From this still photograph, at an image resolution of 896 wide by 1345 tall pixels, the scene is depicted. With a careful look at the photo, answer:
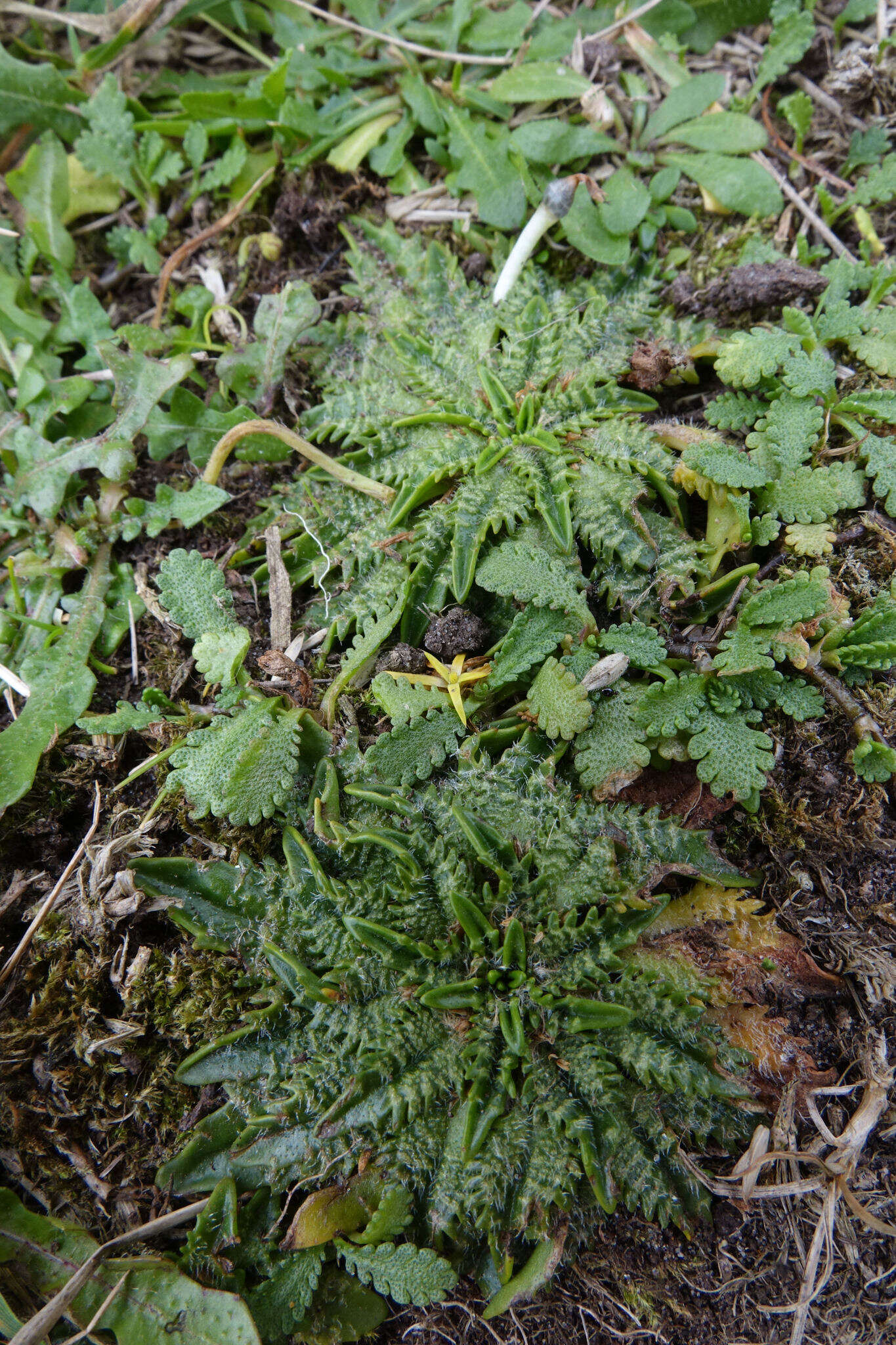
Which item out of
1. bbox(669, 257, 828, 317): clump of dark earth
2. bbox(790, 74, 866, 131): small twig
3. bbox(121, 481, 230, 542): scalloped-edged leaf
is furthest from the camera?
bbox(790, 74, 866, 131): small twig

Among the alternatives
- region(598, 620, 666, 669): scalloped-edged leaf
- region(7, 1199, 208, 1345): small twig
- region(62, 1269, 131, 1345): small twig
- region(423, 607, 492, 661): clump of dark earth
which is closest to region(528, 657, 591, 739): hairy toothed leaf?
region(598, 620, 666, 669): scalloped-edged leaf

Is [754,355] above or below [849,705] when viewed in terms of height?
above

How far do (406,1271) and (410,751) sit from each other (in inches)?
56.6

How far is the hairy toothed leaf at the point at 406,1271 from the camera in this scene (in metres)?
2.09

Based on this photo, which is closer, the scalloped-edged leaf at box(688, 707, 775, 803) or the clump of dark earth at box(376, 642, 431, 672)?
the scalloped-edged leaf at box(688, 707, 775, 803)

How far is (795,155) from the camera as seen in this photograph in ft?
10.6

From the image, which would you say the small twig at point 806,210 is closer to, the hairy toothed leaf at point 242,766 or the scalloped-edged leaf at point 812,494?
the scalloped-edged leaf at point 812,494

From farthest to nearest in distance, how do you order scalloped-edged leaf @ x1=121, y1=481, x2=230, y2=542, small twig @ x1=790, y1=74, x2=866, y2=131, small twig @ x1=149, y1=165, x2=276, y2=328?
small twig @ x1=149, y1=165, x2=276, y2=328 < small twig @ x1=790, y1=74, x2=866, y2=131 < scalloped-edged leaf @ x1=121, y1=481, x2=230, y2=542

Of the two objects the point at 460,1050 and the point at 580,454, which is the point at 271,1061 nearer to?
the point at 460,1050

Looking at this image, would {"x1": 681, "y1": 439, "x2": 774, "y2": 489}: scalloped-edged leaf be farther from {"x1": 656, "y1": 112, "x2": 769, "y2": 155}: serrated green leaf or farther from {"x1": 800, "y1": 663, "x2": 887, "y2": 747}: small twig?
{"x1": 656, "y1": 112, "x2": 769, "y2": 155}: serrated green leaf

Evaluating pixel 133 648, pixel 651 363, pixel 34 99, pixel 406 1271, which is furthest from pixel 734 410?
pixel 34 99

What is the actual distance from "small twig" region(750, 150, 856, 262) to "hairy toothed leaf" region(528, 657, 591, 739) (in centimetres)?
209

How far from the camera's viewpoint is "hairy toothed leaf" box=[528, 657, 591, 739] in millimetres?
2420

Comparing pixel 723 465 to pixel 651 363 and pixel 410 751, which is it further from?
pixel 410 751
